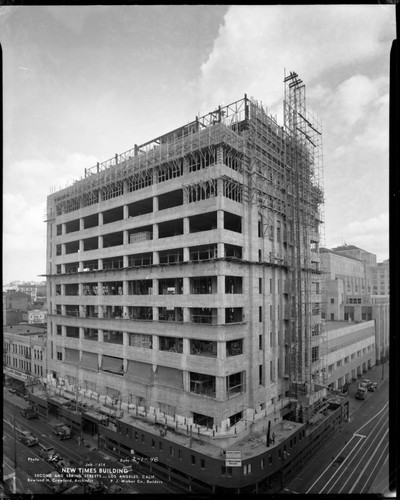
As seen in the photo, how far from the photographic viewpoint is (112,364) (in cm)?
2770

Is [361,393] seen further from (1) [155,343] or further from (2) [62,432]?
(2) [62,432]

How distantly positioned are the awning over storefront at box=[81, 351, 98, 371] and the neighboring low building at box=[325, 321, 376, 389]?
72.0 feet

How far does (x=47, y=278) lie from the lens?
34375 mm

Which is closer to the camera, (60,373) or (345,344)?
(60,373)

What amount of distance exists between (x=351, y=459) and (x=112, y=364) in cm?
1854

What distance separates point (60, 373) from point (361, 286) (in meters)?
46.5

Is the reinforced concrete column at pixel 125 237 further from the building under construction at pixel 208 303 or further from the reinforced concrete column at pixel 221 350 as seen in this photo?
the reinforced concrete column at pixel 221 350

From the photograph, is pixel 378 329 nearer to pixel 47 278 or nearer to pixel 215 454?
pixel 215 454

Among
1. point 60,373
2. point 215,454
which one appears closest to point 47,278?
point 60,373

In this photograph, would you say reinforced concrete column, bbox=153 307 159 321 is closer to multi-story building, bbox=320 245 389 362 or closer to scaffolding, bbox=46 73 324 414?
scaffolding, bbox=46 73 324 414

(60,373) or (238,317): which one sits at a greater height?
(238,317)

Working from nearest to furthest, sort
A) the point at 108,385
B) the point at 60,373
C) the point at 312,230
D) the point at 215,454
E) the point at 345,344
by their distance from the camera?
1. the point at 215,454
2. the point at 108,385
3. the point at 312,230
4. the point at 60,373
5. the point at 345,344

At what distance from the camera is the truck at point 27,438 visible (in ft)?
80.5

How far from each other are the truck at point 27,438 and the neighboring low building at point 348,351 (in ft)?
87.1
